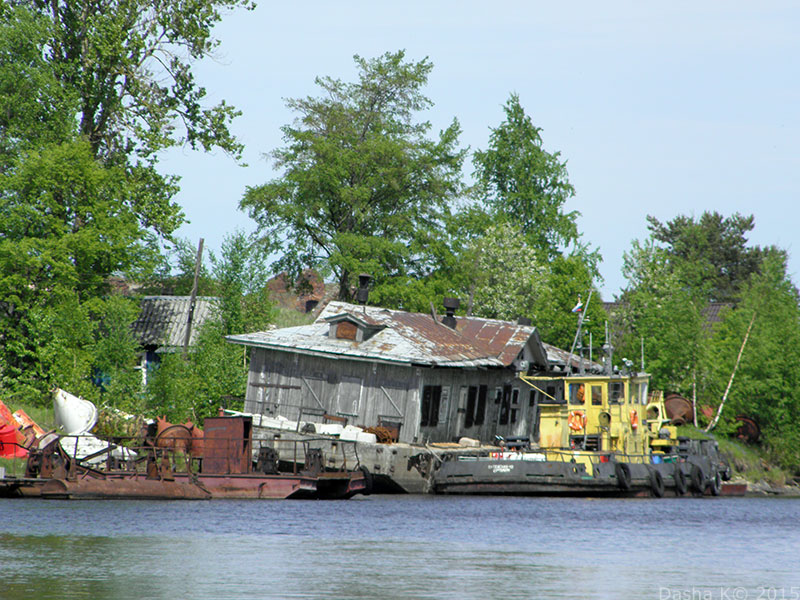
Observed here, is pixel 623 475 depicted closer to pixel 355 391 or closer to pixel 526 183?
pixel 355 391

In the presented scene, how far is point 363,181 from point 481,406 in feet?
53.1

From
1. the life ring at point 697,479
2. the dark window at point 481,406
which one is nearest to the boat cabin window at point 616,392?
the life ring at point 697,479

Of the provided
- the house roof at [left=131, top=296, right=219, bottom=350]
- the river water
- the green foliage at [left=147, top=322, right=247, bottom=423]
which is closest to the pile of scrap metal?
the river water

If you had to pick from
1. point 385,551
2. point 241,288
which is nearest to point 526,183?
point 241,288

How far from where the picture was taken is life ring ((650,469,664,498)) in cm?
4344

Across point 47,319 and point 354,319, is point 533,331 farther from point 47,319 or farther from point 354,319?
point 47,319

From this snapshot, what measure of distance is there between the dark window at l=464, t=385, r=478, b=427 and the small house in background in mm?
13272

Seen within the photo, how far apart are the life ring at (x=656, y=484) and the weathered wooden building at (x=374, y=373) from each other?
24.2ft

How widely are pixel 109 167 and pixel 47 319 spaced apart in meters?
8.60

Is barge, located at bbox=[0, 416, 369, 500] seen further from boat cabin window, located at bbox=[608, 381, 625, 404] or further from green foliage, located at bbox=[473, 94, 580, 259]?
green foliage, located at bbox=[473, 94, 580, 259]

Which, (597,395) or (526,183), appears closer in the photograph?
(597,395)

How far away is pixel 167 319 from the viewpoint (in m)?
58.8

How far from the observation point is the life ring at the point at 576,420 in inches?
1727

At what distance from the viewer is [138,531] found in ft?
90.7
